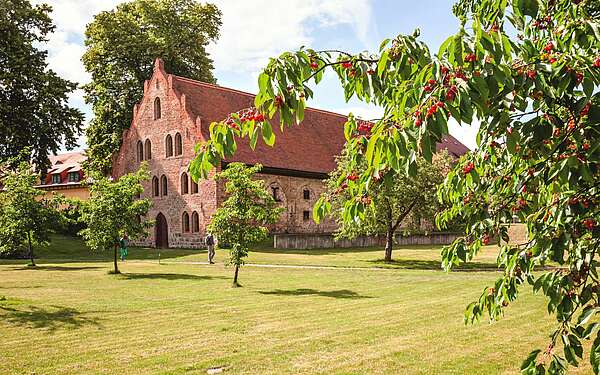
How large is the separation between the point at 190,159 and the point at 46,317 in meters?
28.6

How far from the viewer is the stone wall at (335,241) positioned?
3984cm

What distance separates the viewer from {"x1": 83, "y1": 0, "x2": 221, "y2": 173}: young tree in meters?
46.3

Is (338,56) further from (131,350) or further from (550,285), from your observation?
(131,350)

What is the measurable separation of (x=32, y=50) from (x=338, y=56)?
41.7m

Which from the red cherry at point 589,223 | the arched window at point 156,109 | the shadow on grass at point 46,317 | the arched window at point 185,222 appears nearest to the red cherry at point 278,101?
the red cherry at point 589,223

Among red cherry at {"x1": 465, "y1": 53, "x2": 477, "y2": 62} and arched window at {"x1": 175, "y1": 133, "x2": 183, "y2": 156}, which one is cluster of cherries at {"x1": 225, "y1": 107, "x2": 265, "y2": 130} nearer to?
red cherry at {"x1": 465, "y1": 53, "x2": 477, "y2": 62}

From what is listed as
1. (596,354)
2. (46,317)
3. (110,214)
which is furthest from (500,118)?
(110,214)

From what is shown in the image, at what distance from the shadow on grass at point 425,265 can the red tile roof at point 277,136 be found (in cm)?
1375

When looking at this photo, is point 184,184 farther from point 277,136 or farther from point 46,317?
point 46,317

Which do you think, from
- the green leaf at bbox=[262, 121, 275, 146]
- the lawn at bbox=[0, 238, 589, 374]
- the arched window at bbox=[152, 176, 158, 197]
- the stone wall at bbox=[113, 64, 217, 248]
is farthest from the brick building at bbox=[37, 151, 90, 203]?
the green leaf at bbox=[262, 121, 275, 146]

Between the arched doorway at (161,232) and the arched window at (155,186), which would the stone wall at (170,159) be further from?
the arched doorway at (161,232)

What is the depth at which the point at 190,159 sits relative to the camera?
42031 mm

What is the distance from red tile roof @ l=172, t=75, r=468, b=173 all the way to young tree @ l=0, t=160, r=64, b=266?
15462mm

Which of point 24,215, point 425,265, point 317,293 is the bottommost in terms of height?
point 425,265
